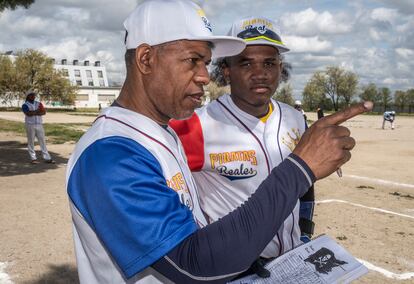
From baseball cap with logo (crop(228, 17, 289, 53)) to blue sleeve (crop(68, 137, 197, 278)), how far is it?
5.64ft

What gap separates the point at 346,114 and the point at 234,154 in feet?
4.13

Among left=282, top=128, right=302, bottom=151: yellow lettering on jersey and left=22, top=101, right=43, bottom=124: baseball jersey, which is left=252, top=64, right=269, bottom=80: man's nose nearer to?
left=282, top=128, right=302, bottom=151: yellow lettering on jersey

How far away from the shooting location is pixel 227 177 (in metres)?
2.66

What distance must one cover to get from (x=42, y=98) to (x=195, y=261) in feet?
197

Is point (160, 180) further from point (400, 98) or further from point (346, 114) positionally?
point (400, 98)

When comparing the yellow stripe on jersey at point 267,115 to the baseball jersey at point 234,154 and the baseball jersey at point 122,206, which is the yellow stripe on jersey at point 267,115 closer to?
the baseball jersey at point 234,154

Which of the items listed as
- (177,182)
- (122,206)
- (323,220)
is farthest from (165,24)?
(323,220)

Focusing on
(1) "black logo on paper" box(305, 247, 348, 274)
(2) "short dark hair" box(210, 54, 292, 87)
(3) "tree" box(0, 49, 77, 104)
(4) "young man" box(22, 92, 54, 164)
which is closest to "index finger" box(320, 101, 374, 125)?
(1) "black logo on paper" box(305, 247, 348, 274)

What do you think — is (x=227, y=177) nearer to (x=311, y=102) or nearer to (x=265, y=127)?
(x=265, y=127)

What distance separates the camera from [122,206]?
1.21 m

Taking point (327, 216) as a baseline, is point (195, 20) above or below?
above

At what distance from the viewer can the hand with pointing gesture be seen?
138 cm

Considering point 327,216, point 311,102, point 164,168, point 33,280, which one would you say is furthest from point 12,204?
point 311,102

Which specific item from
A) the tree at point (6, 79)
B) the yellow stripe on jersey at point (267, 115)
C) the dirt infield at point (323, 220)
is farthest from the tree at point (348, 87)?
the yellow stripe on jersey at point (267, 115)
